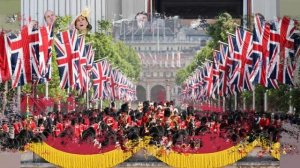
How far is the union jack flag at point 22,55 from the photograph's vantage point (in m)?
41.8

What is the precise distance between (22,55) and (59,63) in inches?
280

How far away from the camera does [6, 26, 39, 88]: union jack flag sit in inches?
1647

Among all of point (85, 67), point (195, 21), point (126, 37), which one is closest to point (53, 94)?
point (85, 67)

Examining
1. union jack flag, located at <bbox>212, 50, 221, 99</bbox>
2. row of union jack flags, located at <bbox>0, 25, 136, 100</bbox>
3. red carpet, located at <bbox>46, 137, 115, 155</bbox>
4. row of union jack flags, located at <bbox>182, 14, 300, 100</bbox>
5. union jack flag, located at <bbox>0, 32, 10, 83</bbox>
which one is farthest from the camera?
union jack flag, located at <bbox>212, 50, 221, 99</bbox>

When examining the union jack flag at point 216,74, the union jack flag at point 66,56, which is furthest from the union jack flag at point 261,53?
the union jack flag at point 216,74

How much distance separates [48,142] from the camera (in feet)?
120

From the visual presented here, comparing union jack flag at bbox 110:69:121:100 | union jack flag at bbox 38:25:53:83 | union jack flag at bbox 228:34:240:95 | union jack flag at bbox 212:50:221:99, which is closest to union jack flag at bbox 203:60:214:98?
union jack flag at bbox 212:50:221:99

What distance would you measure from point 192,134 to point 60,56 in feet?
47.6

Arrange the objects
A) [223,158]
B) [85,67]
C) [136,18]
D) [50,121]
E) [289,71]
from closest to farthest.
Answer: [223,158]
[50,121]
[289,71]
[85,67]
[136,18]

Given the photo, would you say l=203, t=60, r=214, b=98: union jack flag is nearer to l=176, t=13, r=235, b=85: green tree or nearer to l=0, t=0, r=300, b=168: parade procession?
l=0, t=0, r=300, b=168: parade procession

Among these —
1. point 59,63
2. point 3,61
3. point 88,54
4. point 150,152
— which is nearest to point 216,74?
point 88,54

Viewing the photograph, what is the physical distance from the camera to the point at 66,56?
50.1 m

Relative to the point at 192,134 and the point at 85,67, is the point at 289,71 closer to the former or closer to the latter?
the point at 192,134

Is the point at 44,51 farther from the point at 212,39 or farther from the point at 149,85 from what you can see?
the point at 212,39
